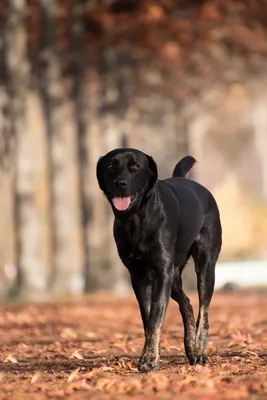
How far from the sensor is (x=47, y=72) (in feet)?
90.6

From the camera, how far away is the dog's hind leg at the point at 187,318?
392 inches

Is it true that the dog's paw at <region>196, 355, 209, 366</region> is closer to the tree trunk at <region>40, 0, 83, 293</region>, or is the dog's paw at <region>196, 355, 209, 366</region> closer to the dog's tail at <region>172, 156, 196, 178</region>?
the dog's tail at <region>172, 156, 196, 178</region>

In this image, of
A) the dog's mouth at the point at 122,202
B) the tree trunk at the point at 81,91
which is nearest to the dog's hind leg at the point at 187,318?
the dog's mouth at the point at 122,202

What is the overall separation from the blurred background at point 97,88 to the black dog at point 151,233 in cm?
1415

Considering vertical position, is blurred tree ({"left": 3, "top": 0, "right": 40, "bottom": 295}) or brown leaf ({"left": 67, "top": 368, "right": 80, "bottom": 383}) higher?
blurred tree ({"left": 3, "top": 0, "right": 40, "bottom": 295})

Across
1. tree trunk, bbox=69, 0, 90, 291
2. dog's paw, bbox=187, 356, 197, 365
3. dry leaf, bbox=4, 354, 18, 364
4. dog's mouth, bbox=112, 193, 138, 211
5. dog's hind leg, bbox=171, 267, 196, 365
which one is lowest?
dry leaf, bbox=4, 354, 18, 364

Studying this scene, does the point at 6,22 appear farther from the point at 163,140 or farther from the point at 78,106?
the point at 163,140

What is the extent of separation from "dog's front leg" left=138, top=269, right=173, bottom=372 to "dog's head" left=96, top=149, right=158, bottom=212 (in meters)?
0.61

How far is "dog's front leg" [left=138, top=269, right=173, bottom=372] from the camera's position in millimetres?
9195

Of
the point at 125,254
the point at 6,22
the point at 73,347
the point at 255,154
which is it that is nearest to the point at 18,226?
the point at 6,22

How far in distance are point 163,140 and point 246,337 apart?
24.3 metres

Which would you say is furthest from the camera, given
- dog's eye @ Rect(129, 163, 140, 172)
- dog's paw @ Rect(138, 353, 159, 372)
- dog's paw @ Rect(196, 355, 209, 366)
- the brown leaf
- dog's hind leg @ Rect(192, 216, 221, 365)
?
dog's hind leg @ Rect(192, 216, 221, 365)

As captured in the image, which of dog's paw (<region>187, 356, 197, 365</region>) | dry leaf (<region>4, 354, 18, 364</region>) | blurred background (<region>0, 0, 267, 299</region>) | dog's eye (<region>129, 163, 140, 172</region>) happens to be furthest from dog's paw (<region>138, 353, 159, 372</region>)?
blurred background (<region>0, 0, 267, 299</region>)

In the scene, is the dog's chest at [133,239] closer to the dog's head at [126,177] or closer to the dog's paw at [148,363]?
the dog's head at [126,177]
